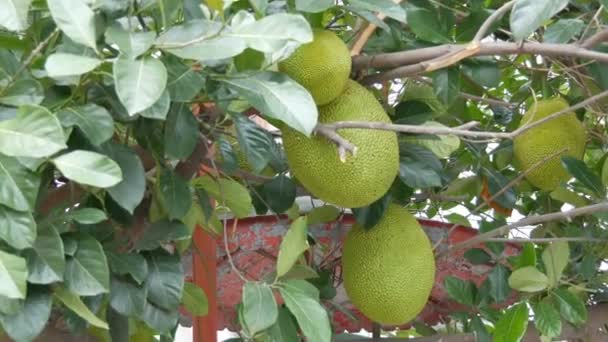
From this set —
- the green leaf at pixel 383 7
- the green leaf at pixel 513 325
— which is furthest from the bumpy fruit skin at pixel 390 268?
the green leaf at pixel 383 7

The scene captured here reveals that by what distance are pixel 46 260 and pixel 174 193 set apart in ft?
0.62

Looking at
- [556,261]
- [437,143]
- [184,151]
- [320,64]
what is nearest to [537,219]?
[556,261]

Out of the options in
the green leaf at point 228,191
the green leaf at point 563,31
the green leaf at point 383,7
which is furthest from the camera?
the green leaf at point 228,191

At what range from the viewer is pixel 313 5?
66 cm

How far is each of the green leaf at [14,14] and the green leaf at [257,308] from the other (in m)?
0.29

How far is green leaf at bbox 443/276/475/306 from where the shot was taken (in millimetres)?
1170

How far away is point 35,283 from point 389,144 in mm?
362

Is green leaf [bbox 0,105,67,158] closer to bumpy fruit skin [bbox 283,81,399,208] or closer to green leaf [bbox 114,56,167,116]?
green leaf [bbox 114,56,167,116]

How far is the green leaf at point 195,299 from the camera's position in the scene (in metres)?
0.94

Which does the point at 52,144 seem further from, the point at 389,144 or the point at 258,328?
the point at 389,144

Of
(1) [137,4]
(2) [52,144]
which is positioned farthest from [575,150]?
(2) [52,144]

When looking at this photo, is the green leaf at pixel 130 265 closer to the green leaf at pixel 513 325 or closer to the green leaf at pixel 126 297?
the green leaf at pixel 126 297

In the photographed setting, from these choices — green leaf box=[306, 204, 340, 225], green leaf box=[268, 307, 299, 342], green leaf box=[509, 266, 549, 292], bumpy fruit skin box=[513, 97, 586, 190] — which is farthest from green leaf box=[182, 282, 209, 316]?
bumpy fruit skin box=[513, 97, 586, 190]

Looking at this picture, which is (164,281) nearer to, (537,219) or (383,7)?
(383,7)
